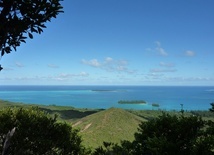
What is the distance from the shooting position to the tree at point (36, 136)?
1355 centimetres

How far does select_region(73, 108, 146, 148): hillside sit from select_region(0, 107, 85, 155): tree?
3887 centimetres

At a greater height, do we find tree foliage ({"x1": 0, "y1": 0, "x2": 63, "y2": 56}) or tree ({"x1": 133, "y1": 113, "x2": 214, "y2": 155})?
tree foliage ({"x1": 0, "y1": 0, "x2": 63, "y2": 56})

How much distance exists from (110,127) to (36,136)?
53.9 metres

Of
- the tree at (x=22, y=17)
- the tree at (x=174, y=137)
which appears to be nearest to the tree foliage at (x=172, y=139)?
the tree at (x=174, y=137)

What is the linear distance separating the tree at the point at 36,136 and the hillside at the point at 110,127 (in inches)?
1530

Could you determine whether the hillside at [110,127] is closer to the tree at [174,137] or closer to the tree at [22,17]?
the tree at [174,137]

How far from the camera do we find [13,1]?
20.8ft

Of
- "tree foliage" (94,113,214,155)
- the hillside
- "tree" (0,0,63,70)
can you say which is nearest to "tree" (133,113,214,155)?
"tree foliage" (94,113,214,155)

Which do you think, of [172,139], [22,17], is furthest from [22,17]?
[172,139]

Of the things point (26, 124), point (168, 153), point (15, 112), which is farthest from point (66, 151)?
point (168, 153)

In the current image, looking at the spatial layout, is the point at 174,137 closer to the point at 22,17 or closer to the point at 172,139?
the point at 172,139

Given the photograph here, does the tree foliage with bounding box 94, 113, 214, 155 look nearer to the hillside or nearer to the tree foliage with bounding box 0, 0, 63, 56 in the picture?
the tree foliage with bounding box 0, 0, 63, 56

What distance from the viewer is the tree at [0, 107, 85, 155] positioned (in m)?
13.5

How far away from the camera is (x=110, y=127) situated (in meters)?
66.6
